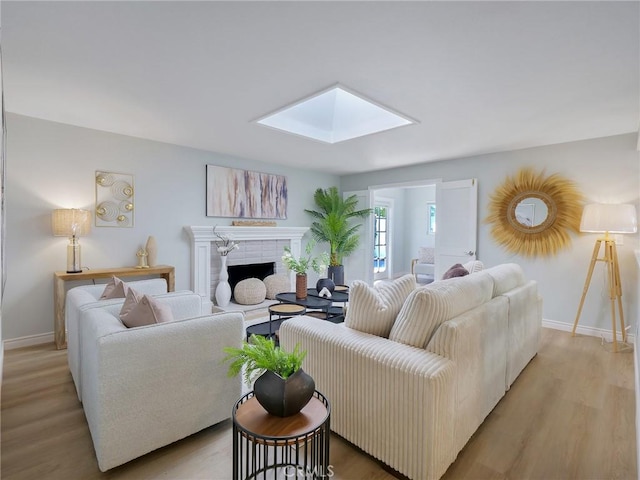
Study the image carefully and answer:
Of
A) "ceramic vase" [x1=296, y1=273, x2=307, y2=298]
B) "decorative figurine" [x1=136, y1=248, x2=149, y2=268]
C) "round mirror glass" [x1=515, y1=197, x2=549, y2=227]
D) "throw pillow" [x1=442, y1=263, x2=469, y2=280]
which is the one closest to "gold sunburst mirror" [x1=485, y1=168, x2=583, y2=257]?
"round mirror glass" [x1=515, y1=197, x2=549, y2=227]

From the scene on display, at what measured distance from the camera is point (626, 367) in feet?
9.76

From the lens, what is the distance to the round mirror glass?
423cm

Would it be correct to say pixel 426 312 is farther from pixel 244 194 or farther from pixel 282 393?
pixel 244 194

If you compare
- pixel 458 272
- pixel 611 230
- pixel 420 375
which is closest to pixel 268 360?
pixel 420 375

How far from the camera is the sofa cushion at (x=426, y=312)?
172cm

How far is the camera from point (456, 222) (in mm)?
5047

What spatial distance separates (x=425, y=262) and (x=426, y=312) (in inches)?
254

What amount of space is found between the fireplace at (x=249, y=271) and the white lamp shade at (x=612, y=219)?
4.29 m

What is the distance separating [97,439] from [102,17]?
7.01 ft

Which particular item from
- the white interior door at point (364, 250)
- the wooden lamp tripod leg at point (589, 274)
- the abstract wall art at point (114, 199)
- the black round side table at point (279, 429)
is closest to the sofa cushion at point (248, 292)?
the abstract wall art at point (114, 199)

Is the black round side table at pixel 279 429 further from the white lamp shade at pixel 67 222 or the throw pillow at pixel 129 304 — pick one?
the white lamp shade at pixel 67 222

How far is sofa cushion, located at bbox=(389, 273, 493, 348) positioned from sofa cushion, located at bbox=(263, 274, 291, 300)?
355cm

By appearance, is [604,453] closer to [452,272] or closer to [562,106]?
[452,272]

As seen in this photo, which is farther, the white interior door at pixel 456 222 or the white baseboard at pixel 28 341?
the white interior door at pixel 456 222
